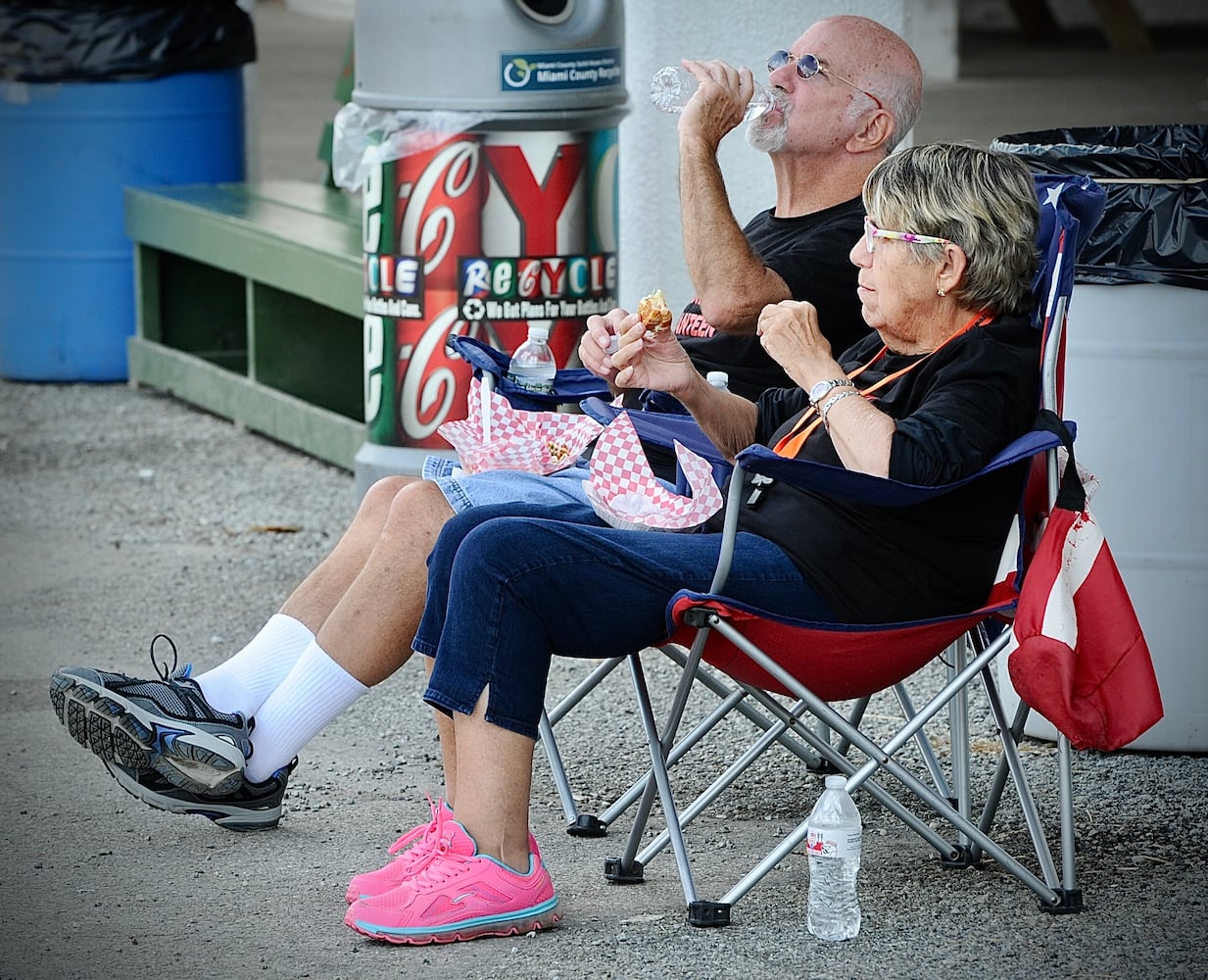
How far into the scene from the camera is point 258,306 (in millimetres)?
6867

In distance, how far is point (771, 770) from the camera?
3.81m

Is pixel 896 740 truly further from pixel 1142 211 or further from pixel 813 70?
pixel 813 70

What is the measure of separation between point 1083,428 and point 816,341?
0.90 meters

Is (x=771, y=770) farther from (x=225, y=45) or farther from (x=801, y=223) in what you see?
(x=225, y=45)

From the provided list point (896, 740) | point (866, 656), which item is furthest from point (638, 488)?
point (896, 740)

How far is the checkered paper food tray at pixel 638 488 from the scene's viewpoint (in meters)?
3.10

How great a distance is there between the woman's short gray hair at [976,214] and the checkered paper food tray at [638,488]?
0.50 meters

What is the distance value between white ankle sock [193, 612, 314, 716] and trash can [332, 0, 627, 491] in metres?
2.04

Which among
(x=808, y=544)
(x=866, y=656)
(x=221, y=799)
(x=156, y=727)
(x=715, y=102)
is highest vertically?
(x=715, y=102)

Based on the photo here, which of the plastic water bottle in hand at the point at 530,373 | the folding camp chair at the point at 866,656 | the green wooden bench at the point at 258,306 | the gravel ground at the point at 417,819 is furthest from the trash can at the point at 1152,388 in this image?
the green wooden bench at the point at 258,306

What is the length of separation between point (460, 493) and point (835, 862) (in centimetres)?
87

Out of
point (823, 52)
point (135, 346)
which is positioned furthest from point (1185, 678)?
point (135, 346)

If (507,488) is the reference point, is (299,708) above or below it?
below

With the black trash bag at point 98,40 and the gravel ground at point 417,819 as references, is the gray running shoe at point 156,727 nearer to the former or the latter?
the gravel ground at point 417,819
